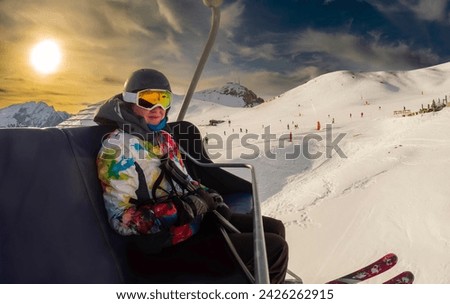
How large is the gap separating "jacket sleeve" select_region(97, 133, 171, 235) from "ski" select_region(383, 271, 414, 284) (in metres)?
2.06

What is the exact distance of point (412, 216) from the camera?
4.10m

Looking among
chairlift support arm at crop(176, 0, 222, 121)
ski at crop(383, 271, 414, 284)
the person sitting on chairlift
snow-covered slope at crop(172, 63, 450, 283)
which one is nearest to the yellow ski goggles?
the person sitting on chairlift

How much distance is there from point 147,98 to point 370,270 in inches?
94.3

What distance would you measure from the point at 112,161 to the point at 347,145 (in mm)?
9058

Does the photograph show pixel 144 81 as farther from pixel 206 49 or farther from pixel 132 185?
pixel 206 49

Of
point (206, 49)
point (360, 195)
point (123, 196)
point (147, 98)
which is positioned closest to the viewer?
point (123, 196)

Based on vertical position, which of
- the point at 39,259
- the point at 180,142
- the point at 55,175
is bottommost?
the point at 39,259

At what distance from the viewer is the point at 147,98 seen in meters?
2.34

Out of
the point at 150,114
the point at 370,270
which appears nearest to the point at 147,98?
the point at 150,114

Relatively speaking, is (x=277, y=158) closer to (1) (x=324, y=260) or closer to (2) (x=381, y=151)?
(2) (x=381, y=151)

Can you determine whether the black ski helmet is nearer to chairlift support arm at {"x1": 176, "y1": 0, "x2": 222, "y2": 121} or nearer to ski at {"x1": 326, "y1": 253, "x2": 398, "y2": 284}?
chairlift support arm at {"x1": 176, "y1": 0, "x2": 222, "y2": 121}

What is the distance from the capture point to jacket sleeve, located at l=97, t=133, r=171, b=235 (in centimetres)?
193

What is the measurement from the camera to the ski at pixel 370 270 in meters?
3.01
